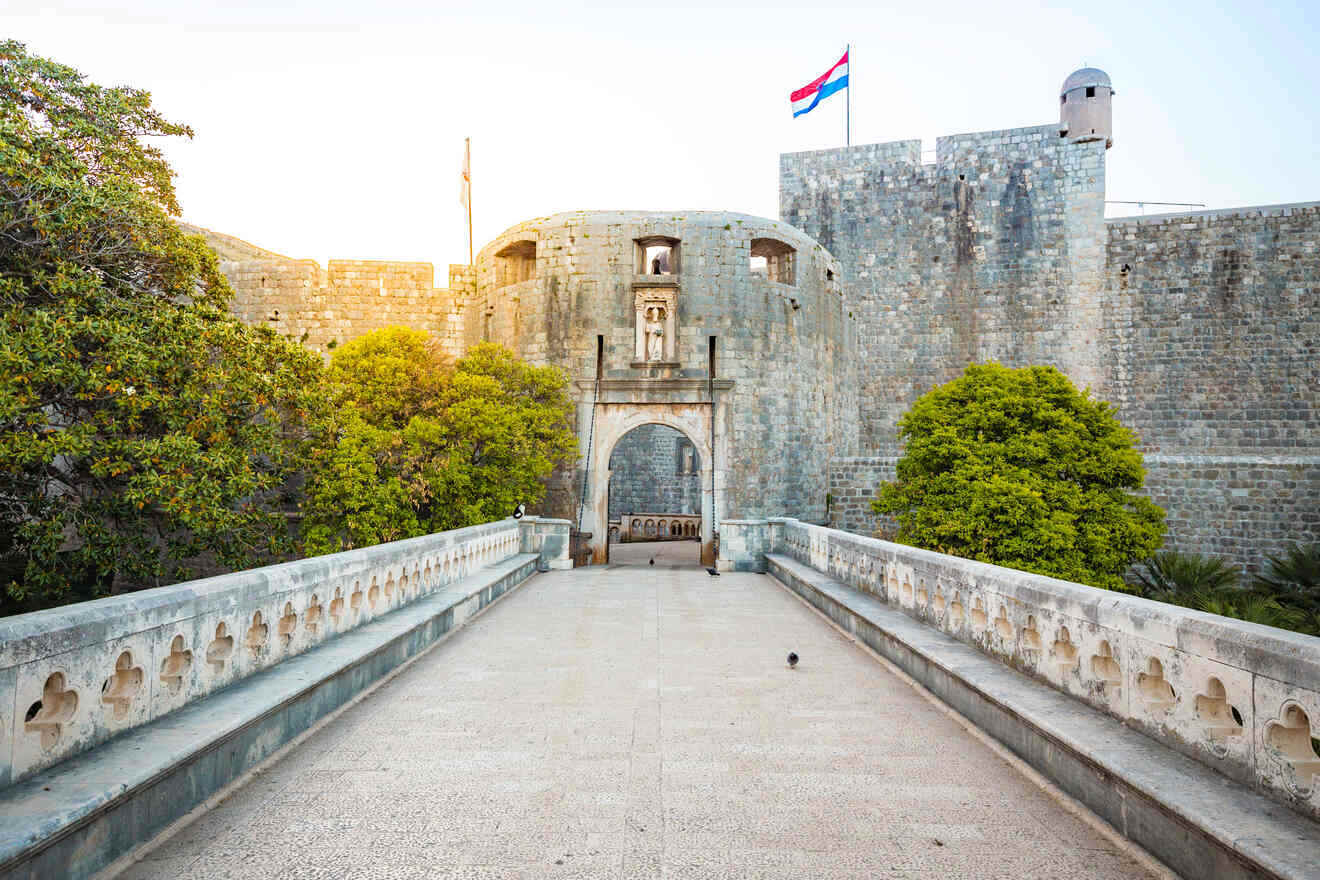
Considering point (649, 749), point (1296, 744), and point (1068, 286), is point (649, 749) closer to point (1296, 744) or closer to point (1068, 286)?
point (1296, 744)

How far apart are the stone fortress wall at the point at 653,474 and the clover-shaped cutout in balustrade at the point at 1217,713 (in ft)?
75.4

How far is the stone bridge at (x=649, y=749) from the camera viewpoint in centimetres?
231

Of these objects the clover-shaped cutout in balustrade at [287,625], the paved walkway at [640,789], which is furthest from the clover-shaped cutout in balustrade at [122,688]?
the clover-shaped cutout in balustrade at [287,625]

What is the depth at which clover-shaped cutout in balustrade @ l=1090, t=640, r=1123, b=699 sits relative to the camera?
10.3 feet

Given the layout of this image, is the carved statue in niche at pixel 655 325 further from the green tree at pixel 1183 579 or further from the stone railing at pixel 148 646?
the stone railing at pixel 148 646

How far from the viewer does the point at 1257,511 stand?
50.5 ft

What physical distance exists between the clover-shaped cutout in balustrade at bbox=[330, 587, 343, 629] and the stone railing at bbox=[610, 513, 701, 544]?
18.6 meters

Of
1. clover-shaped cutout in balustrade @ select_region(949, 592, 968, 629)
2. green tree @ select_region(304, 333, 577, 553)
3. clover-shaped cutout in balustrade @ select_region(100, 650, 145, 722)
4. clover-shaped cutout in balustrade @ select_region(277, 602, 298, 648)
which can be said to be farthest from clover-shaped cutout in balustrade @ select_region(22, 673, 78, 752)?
green tree @ select_region(304, 333, 577, 553)

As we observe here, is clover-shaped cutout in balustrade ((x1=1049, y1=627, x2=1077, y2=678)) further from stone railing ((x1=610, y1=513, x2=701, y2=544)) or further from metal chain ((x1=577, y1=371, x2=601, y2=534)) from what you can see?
stone railing ((x1=610, y1=513, x2=701, y2=544))

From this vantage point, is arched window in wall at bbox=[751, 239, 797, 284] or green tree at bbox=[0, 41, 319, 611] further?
arched window in wall at bbox=[751, 239, 797, 284]

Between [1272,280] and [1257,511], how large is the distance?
790 centimetres

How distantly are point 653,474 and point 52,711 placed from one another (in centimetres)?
2390

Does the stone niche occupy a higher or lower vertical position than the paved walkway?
higher

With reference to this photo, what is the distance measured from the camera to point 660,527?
23.9m
